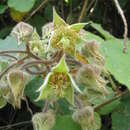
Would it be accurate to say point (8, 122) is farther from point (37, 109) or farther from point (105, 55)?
point (105, 55)

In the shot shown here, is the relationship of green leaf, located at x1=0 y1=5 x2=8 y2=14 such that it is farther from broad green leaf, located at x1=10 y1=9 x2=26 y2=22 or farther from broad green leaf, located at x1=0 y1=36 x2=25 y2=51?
broad green leaf, located at x1=0 y1=36 x2=25 y2=51

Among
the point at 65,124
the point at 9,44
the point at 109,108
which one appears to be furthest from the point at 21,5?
the point at 65,124

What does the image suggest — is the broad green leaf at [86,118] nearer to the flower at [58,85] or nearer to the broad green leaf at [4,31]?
the flower at [58,85]

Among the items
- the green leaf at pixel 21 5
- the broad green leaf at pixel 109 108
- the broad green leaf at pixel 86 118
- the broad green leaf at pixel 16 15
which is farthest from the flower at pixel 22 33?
the broad green leaf at pixel 16 15

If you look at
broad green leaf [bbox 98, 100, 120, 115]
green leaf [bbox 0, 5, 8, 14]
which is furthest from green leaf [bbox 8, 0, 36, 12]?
broad green leaf [bbox 98, 100, 120, 115]

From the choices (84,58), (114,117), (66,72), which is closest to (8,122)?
(114,117)

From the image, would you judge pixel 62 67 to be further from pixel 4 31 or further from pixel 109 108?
pixel 4 31

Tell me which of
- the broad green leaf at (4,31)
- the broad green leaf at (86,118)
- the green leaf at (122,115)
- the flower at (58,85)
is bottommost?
the green leaf at (122,115)
